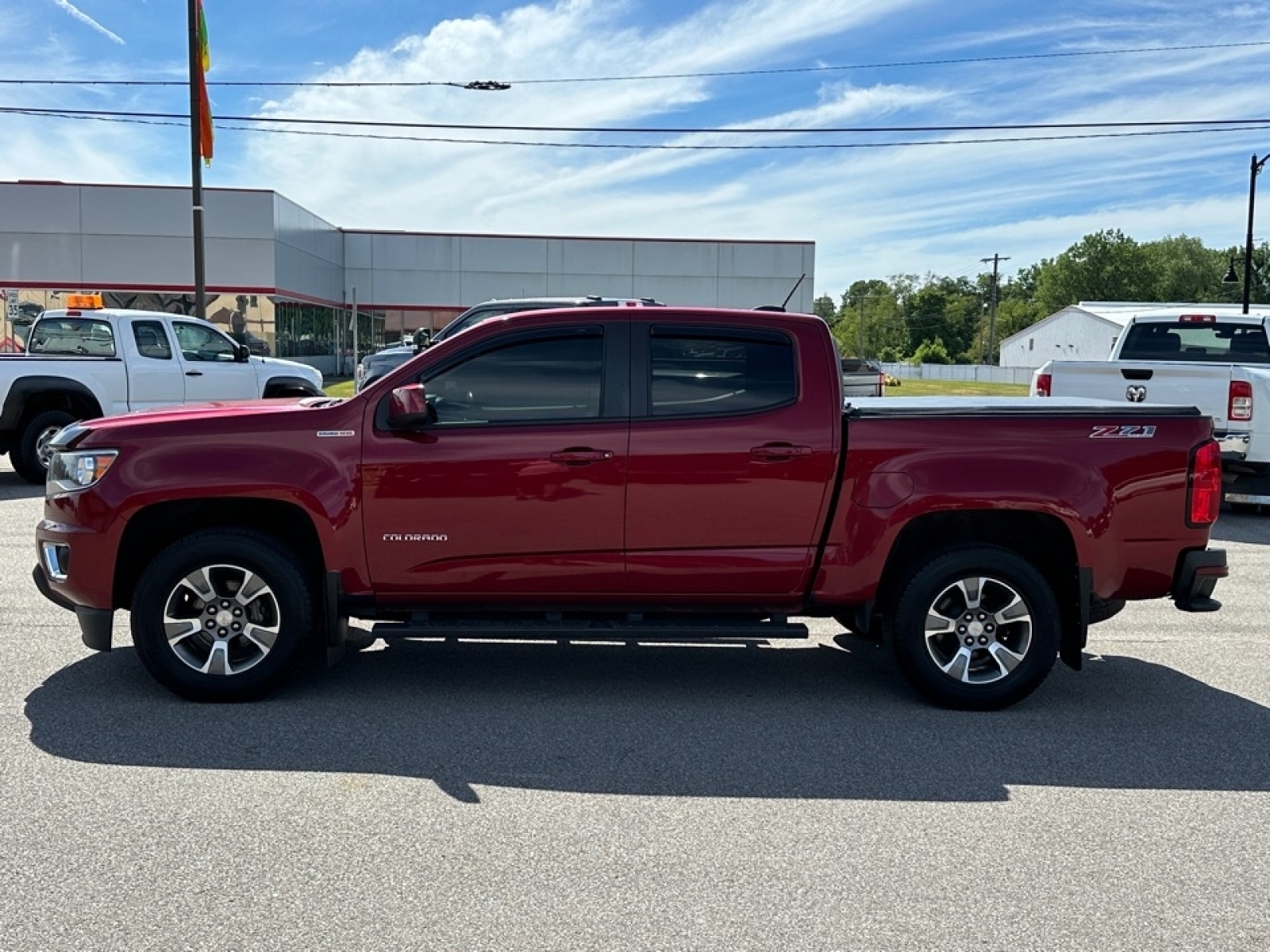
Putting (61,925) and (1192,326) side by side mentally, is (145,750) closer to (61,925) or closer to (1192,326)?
(61,925)

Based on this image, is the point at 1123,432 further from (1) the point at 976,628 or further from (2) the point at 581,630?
(2) the point at 581,630

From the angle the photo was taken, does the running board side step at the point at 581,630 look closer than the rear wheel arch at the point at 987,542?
Yes

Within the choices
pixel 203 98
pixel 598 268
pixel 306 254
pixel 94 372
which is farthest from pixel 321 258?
pixel 94 372

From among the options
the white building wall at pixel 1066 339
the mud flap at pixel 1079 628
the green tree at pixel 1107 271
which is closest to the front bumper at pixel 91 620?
the mud flap at pixel 1079 628

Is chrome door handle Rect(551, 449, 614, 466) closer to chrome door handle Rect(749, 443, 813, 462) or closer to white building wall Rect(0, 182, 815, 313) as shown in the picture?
chrome door handle Rect(749, 443, 813, 462)

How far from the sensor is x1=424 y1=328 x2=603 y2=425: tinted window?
5.45 meters

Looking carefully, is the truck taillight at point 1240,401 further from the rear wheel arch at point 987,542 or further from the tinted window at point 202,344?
the tinted window at point 202,344

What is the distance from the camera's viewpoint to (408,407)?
517 cm

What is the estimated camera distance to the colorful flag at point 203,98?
20.3 meters

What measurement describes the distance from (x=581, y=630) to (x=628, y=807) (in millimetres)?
1215

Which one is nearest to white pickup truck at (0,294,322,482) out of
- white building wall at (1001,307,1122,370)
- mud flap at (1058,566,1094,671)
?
mud flap at (1058,566,1094,671)

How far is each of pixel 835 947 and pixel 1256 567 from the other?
7677 millimetres

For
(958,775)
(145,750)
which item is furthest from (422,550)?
(958,775)

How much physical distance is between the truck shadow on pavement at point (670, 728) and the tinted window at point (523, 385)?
1.42 metres
